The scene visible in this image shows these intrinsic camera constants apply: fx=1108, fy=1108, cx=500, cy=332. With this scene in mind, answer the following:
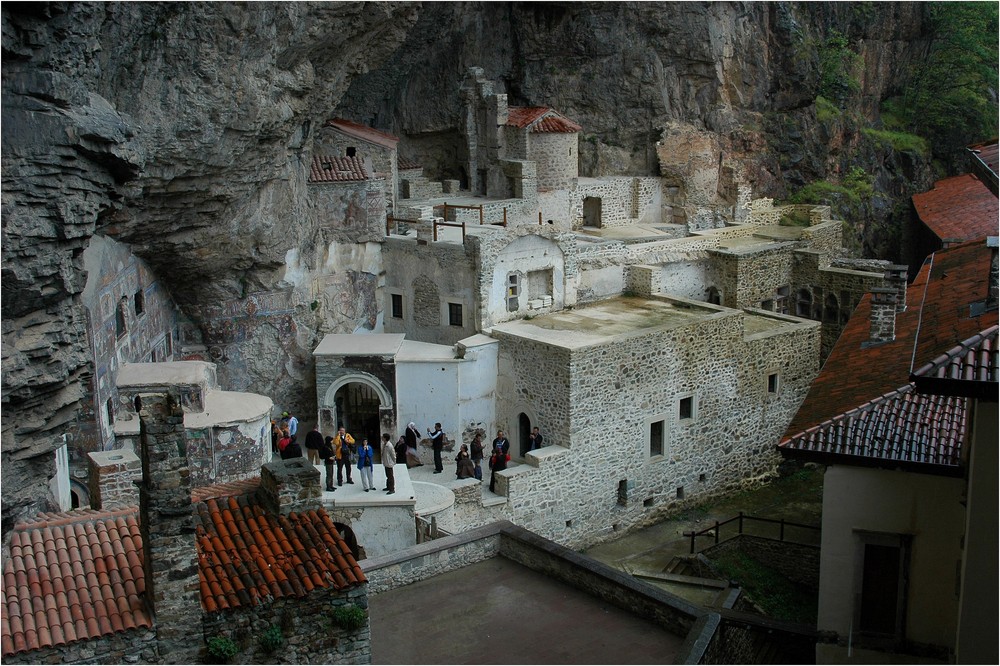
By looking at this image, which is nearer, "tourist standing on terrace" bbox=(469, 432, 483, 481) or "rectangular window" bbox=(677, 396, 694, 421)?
"tourist standing on terrace" bbox=(469, 432, 483, 481)

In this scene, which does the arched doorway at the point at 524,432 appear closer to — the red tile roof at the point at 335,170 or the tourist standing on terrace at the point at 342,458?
the tourist standing on terrace at the point at 342,458

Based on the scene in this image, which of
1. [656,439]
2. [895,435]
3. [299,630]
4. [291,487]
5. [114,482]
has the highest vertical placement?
[895,435]

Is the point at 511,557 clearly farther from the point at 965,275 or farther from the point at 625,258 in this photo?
the point at 625,258

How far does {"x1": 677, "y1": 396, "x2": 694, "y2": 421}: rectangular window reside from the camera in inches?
1052

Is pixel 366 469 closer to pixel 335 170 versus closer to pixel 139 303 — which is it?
pixel 139 303

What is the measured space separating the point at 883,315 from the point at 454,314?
10595mm

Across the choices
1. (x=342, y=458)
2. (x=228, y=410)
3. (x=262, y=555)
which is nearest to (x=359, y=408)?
(x=228, y=410)

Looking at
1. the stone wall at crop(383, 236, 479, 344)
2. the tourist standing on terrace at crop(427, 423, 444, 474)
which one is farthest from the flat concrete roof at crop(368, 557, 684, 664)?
the stone wall at crop(383, 236, 479, 344)

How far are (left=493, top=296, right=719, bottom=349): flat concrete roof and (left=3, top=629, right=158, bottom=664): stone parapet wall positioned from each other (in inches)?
541

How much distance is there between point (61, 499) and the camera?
18312 millimetres

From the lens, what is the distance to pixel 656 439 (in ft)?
87.0

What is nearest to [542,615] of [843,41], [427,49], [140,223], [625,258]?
[140,223]

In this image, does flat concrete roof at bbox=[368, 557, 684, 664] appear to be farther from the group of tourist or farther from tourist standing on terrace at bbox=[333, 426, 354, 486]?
the group of tourist

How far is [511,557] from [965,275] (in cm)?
948
